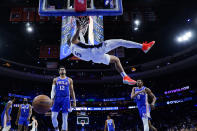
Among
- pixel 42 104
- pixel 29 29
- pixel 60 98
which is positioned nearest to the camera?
pixel 42 104

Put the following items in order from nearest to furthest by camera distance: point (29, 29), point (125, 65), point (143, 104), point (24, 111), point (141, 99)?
point (143, 104), point (141, 99), point (24, 111), point (29, 29), point (125, 65)

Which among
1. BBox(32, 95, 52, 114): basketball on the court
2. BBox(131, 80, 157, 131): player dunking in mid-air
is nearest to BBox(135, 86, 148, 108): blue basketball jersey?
BBox(131, 80, 157, 131): player dunking in mid-air

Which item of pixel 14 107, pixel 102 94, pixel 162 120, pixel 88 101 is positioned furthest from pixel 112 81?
pixel 14 107

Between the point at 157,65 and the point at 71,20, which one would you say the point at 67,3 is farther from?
the point at 157,65

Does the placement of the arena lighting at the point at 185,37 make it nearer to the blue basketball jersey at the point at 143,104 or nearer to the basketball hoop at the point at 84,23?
the blue basketball jersey at the point at 143,104

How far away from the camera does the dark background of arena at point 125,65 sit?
13.6 meters

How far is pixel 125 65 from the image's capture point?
24.5 meters

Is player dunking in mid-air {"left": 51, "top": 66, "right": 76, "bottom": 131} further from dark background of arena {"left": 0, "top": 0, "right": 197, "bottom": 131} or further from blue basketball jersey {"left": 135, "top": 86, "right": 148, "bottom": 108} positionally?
dark background of arena {"left": 0, "top": 0, "right": 197, "bottom": 131}

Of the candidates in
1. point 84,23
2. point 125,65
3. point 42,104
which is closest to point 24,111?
point 42,104

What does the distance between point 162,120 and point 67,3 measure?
71.2 feet

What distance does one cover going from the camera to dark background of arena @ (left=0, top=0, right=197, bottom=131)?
44.5ft

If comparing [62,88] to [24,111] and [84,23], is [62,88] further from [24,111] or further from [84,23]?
[24,111]

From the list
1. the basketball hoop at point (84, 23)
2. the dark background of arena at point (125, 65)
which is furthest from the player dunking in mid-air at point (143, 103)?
the dark background of arena at point (125, 65)

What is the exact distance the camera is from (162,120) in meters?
23.8
